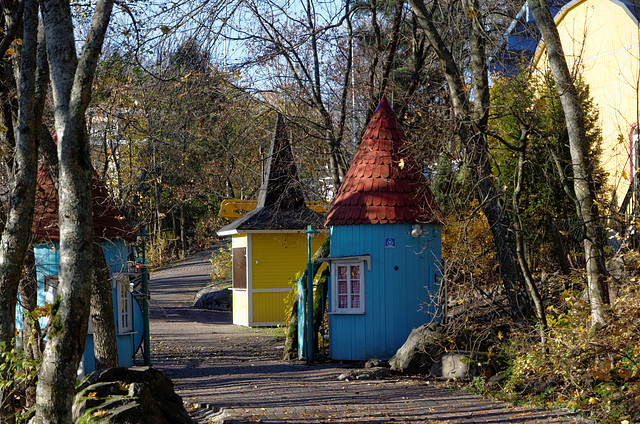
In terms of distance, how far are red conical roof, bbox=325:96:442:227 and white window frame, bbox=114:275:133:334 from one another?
4.06 m

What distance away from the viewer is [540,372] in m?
9.25

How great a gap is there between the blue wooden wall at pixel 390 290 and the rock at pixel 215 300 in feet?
51.3

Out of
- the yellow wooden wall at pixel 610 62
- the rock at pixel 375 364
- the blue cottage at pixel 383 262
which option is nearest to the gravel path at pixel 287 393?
the rock at pixel 375 364

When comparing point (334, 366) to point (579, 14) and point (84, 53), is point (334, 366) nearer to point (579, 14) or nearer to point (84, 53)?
point (84, 53)

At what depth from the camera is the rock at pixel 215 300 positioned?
94.3ft

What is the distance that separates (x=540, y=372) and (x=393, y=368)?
349 centimetres

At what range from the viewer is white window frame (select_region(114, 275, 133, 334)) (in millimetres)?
13180

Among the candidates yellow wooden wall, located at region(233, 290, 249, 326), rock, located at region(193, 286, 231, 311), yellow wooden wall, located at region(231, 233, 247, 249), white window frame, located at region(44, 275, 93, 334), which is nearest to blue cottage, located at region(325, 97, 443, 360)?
white window frame, located at region(44, 275, 93, 334)

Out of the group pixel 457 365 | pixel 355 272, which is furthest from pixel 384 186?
pixel 457 365

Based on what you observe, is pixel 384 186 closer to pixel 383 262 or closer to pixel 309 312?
pixel 383 262

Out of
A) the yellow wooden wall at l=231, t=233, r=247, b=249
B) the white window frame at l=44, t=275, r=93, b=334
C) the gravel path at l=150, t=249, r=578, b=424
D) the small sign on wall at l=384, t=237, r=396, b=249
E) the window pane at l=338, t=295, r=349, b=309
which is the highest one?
the yellow wooden wall at l=231, t=233, r=247, b=249

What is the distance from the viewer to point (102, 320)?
1084 cm

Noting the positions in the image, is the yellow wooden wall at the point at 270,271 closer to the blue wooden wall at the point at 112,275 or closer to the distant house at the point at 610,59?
the blue wooden wall at the point at 112,275

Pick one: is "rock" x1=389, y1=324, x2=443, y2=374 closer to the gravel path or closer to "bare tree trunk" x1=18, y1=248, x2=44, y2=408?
the gravel path
